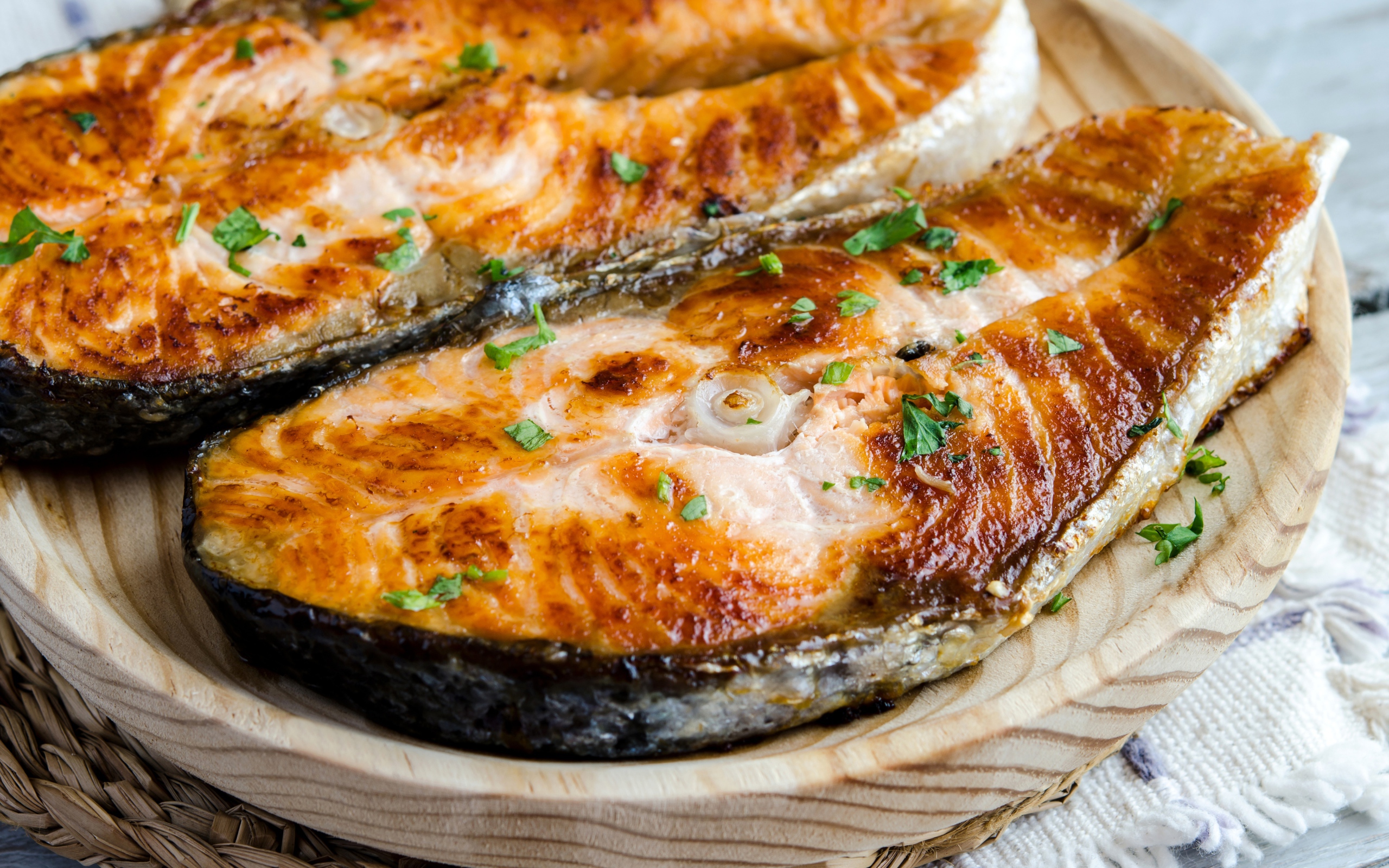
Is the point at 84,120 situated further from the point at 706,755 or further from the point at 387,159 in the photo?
the point at 706,755

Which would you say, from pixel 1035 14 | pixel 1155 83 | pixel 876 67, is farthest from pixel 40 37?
pixel 1155 83

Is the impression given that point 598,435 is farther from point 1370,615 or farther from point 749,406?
point 1370,615

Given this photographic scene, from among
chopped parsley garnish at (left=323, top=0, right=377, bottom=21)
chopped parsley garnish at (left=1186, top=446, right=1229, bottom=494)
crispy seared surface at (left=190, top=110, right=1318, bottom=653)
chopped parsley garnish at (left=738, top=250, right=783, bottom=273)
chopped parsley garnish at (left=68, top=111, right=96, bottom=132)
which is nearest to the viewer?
crispy seared surface at (left=190, top=110, right=1318, bottom=653)

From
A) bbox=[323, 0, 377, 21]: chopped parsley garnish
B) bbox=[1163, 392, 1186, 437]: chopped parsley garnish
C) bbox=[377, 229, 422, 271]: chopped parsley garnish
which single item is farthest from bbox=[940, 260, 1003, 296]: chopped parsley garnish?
bbox=[323, 0, 377, 21]: chopped parsley garnish

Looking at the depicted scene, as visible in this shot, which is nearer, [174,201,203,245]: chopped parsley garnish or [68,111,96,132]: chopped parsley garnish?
[174,201,203,245]: chopped parsley garnish

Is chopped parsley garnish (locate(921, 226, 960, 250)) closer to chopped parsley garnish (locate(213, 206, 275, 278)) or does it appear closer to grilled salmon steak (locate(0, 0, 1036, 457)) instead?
grilled salmon steak (locate(0, 0, 1036, 457))

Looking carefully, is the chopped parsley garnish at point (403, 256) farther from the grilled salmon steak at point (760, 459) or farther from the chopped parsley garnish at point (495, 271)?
the grilled salmon steak at point (760, 459)

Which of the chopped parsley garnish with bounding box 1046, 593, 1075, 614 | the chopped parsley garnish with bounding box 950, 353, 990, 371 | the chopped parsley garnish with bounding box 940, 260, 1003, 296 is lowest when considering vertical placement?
the chopped parsley garnish with bounding box 1046, 593, 1075, 614
